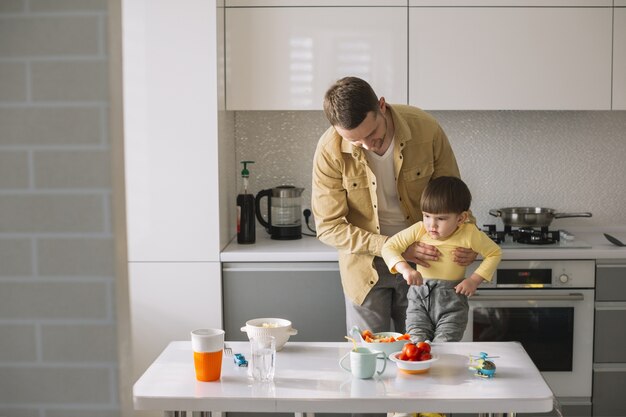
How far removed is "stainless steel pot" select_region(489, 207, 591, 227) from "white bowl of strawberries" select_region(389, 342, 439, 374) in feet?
5.32

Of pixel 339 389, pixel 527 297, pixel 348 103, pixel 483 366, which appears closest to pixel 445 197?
pixel 348 103

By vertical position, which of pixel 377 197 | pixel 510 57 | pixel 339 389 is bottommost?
pixel 339 389

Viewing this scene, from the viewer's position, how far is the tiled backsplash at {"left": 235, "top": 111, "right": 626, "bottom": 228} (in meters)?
3.97

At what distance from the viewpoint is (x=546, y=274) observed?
3408 millimetres

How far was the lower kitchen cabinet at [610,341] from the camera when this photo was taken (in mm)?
3404

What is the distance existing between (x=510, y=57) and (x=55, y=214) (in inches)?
119

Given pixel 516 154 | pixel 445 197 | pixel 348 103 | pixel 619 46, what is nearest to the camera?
pixel 348 103

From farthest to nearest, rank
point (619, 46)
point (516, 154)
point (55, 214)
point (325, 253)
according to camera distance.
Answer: point (516, 154) < point (619, 46) < point (325, 253) < point (55, 214)

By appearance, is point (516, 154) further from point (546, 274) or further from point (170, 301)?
point (170, 301)

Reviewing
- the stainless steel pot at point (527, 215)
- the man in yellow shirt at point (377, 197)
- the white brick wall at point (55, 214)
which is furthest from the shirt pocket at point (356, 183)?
the white brick wall at point (55, 214)

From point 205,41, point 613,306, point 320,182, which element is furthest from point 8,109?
point 613,306

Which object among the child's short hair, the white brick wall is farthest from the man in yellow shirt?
the white brick wall

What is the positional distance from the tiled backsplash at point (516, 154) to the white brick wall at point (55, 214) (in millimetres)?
3162

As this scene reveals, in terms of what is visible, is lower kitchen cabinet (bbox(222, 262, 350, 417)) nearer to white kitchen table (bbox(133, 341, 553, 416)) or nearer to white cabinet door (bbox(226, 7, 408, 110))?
white cabinet door (bbox(226, 7, 408, 110))
